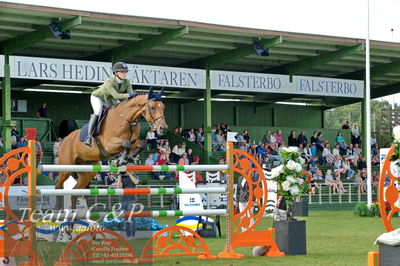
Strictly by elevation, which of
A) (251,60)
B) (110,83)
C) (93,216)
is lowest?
(93,216)

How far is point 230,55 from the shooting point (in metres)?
27.4

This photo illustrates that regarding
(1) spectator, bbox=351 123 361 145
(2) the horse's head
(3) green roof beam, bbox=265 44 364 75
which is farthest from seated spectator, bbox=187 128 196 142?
(2) the horse's head

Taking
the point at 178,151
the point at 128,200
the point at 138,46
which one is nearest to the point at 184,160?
the point at 178,151

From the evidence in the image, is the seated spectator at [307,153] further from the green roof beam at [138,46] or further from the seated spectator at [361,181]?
the green roof beam at [138,46]

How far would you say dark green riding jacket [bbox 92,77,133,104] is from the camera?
34.9 ft

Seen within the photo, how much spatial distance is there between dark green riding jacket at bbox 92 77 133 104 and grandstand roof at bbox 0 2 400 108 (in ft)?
35.0

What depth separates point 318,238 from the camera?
14766mm

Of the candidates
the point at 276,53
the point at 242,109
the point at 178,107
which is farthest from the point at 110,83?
A: the point at 242,109

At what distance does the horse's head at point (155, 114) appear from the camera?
389 inches

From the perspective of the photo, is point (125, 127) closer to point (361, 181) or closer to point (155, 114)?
point (155, 114)

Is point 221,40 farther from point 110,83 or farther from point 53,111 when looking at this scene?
point 110,83

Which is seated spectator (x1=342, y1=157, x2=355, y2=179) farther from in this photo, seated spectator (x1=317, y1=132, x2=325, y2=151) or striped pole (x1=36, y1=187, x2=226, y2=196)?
Result: striped pole (x1=36, y1=187, x2=226, y2=196)

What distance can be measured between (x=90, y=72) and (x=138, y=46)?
1766 mm

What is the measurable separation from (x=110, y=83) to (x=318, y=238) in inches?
231
